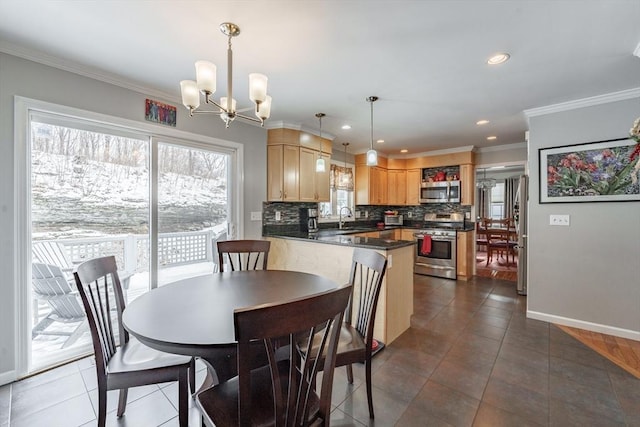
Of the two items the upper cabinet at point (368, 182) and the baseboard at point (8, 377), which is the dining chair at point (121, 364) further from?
the upper cabinet at point (368, 182)

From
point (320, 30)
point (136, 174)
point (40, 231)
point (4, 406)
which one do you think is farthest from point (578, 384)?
point (40, 231)

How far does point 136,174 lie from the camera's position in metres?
2.68

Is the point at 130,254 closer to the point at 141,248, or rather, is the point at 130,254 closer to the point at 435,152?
the point at 141,248

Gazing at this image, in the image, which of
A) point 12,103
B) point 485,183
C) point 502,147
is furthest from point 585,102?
point 485,183

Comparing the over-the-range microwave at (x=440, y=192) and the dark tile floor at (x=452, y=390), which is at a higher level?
the over-the-range microwave at (x=440, y=192)

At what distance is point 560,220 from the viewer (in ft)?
9.93

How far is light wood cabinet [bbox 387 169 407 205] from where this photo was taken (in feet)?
19.2

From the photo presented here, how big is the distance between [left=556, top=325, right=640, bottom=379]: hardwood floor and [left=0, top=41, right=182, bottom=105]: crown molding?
461 centimetres

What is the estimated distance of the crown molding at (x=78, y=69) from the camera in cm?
194

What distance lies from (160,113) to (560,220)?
14.3 feet

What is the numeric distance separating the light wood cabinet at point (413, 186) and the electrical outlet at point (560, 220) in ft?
8.87

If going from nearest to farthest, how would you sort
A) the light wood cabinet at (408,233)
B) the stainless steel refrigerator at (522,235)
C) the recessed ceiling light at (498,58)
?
the recessed ceiling light at (498,58) → the stainless steel refrigerator at (522,235) → the light wood cabinet at (408,233)

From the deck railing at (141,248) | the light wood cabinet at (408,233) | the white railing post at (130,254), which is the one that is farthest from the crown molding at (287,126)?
the light wood cabinet at (408,233)

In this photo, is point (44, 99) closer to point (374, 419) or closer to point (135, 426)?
point (135, 426)
